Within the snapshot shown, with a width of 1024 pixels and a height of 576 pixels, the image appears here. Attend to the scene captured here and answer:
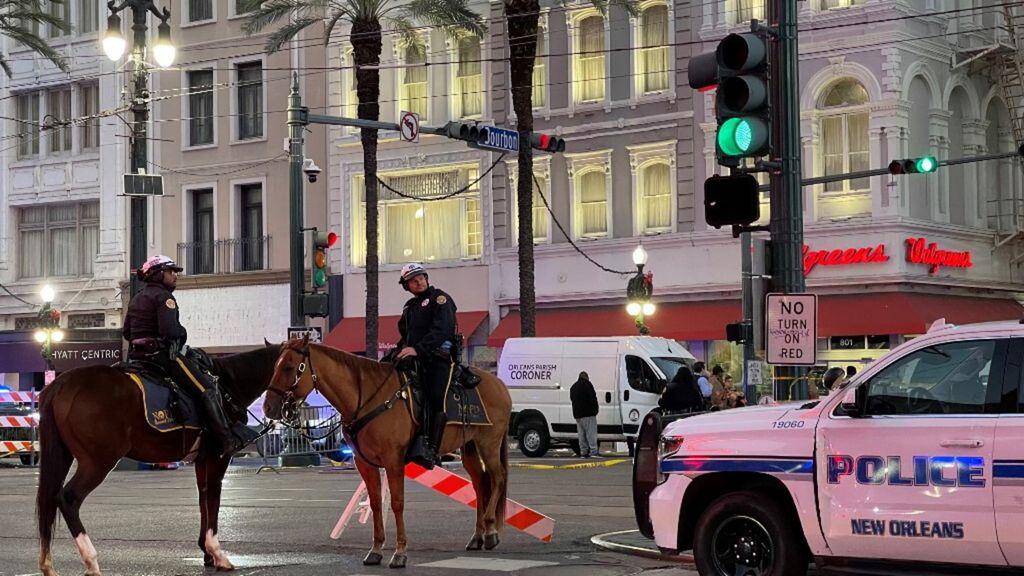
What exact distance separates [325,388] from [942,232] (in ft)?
95.4

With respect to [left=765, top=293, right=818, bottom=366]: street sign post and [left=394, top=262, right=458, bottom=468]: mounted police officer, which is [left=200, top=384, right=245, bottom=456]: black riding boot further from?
[left=765, top=293, right=818, bottom=366]: street sign post

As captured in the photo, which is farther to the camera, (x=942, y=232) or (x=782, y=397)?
(x=942, y=232)

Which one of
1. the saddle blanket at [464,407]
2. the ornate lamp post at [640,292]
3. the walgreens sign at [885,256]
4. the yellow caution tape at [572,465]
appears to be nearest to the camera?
the saddle blanket at [464,407]

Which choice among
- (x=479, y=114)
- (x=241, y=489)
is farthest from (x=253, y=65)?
(x=241, y=489)

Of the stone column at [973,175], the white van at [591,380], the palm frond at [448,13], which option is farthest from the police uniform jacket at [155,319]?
the stone column at [973,175]

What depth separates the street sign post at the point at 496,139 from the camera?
27672 millimetres

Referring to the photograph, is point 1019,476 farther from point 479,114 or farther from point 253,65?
point 253,65

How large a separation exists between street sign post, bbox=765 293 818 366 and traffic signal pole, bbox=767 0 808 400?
29 cm

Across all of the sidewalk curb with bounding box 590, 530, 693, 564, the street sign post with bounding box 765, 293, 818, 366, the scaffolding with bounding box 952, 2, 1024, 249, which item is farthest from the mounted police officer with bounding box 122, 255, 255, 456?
the scaffolding with bounding box 952, 2, 1024, 249

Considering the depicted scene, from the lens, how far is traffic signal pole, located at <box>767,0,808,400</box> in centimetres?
1316

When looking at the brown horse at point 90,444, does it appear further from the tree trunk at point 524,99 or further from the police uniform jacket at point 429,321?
the tree trunk at point 524,99

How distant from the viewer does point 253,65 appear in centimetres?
5034

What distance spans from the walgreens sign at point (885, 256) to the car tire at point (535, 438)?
8.59 metres

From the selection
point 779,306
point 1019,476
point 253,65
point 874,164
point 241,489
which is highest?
point 253,65
